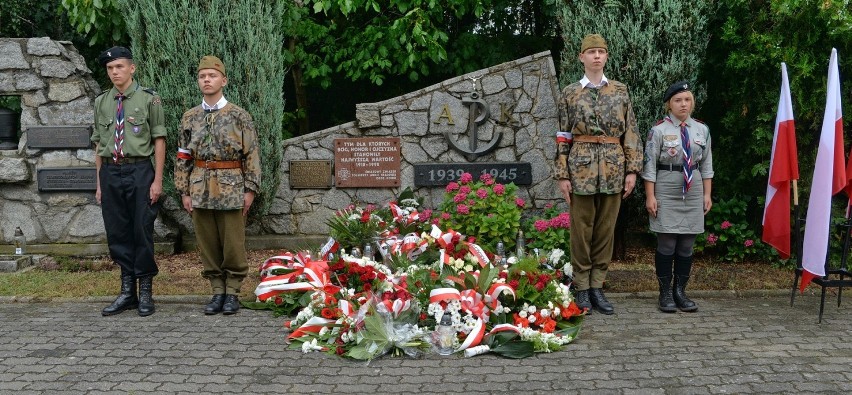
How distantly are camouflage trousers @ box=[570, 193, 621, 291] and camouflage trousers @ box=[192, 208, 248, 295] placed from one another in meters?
2.35

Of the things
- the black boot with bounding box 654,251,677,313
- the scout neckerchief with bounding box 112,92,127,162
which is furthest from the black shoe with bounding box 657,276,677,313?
the scout neckerchief with bounding box 112,92,127,162

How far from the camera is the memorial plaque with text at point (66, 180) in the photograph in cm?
757

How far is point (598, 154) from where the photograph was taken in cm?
543

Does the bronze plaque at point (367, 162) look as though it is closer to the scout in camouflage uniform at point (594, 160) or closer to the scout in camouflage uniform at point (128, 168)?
the scout in camouflage uniform at point (128, 168)

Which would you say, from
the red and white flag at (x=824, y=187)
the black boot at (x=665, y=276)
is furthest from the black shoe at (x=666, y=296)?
the red and white flag at (x=824, y=187)

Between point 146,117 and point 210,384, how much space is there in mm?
2266

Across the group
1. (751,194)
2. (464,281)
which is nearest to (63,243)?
(464,281)

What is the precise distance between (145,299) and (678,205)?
376cm

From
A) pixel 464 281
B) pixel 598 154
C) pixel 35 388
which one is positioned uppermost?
pixel 598 154

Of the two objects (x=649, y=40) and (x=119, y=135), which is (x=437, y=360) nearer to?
(x=119, y=135)

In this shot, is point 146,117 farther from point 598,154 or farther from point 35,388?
point 598,154

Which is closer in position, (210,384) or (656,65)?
(210,384)

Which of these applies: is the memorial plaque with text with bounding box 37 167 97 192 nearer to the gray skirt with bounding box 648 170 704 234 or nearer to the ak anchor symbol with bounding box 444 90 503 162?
the ak anchor symbol with bounding box 444 90 503 162

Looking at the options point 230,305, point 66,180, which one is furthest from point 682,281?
point 66,180
